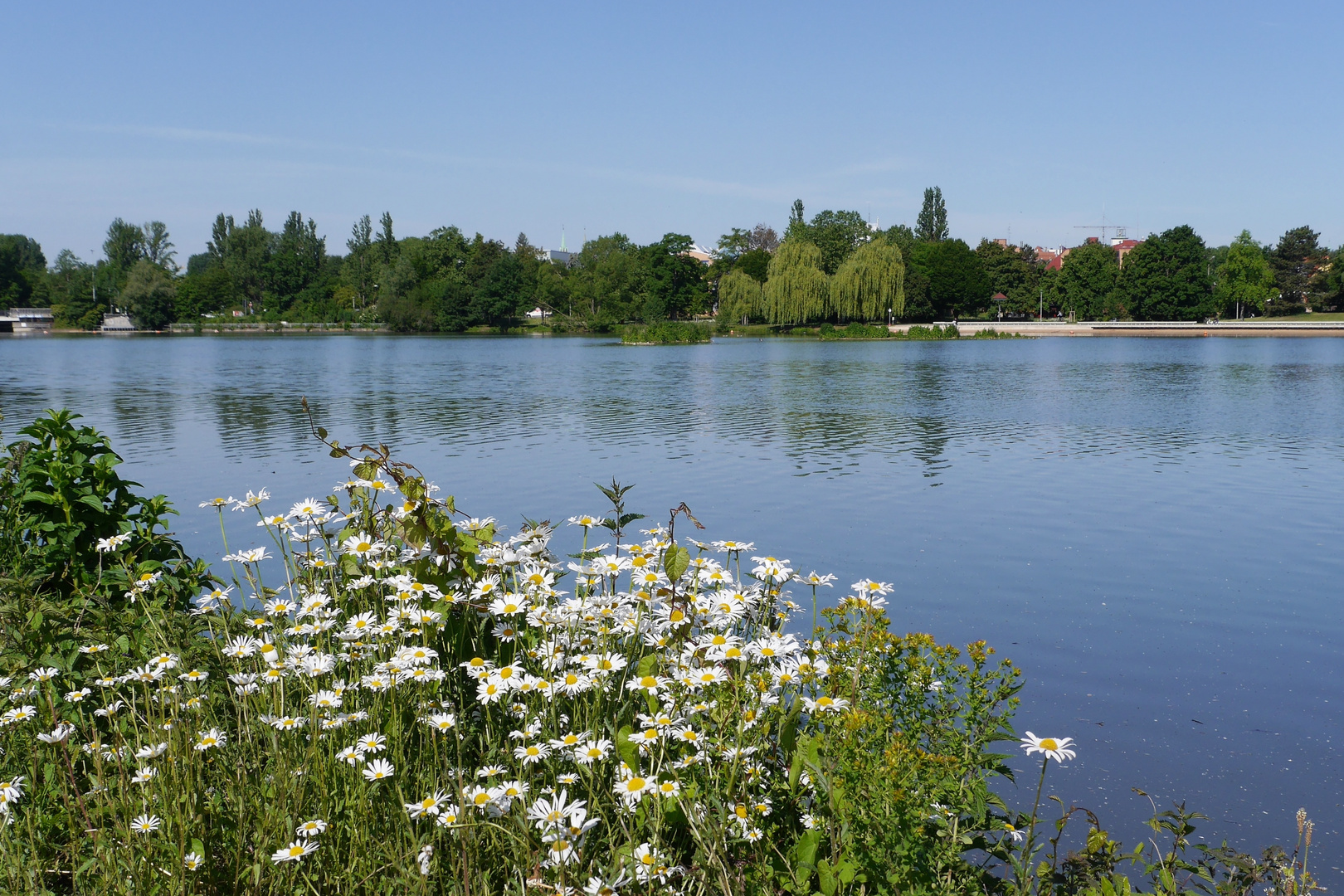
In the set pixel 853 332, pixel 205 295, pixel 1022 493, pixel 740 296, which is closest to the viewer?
pixel 1022 493

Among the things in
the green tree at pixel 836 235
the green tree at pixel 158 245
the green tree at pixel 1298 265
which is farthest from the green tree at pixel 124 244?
the green tree at pixel 1298 265

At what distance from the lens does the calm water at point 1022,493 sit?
188 inches

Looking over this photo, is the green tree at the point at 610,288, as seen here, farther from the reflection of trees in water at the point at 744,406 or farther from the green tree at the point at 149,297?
the reflection of trees in water at the point at 744,406

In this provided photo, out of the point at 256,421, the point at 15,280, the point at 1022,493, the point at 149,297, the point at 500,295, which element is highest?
the point at 15,280

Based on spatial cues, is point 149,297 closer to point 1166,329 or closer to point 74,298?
point 74,298

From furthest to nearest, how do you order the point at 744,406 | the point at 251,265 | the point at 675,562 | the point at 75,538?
the point at 251,265, the point at 744,406, the point at 75,538, the point at 675,562

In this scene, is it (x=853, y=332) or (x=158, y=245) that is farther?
(x=158, y=245)

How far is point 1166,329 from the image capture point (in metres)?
76.1

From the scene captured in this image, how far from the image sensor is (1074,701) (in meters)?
5.08

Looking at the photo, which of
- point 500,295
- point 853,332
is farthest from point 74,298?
point 853,332

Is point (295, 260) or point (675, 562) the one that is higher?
point (295, 260)

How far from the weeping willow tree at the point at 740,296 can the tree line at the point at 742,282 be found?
126 mm

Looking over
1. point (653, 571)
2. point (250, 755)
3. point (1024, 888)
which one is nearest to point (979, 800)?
point (1024, 888)

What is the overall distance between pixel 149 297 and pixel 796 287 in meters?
74.7
